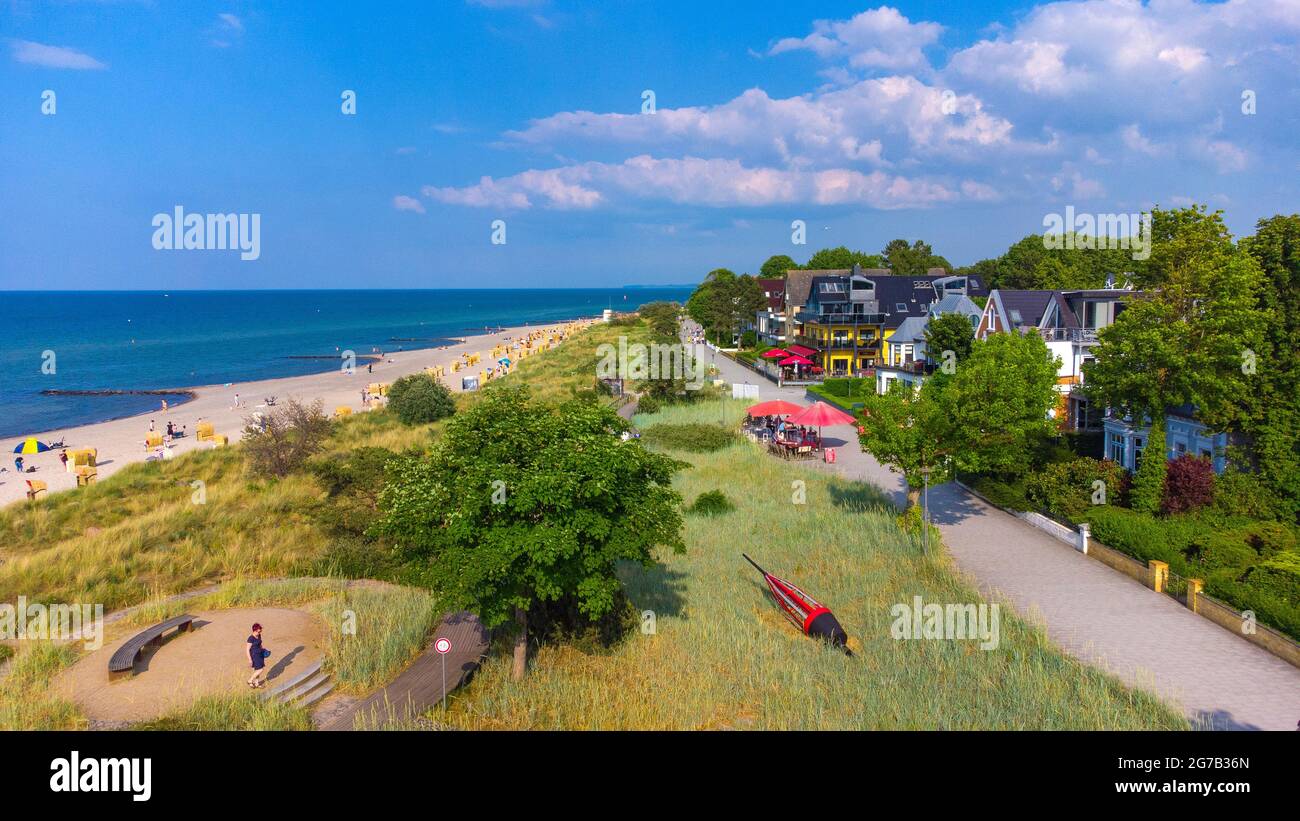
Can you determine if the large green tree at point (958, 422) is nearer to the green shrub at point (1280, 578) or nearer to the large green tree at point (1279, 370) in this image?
the large green tree at point (1279, 370)

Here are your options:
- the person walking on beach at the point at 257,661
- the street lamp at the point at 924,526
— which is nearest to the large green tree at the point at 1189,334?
the street lamp at the point at 924,526

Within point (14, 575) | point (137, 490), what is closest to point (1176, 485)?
point (14, 575)

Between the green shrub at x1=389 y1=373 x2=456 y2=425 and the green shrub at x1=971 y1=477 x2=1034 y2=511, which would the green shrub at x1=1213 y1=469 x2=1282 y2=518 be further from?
the green shrub at x1=389 y1=373 x2=456 y2=425

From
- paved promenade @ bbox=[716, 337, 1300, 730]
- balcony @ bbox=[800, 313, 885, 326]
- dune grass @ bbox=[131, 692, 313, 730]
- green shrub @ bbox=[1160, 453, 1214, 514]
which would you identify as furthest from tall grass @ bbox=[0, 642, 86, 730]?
balcony @ bbox=[800, 313, 885, 326]

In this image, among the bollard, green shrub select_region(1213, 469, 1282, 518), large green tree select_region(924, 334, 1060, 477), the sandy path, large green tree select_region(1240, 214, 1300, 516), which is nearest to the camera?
the sandy path

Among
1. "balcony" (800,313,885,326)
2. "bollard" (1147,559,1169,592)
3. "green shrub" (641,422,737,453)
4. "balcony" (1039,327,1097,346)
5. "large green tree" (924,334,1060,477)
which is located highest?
"balcony" (800,313,885,326)

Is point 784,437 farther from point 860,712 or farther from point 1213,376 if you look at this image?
point 860,712
